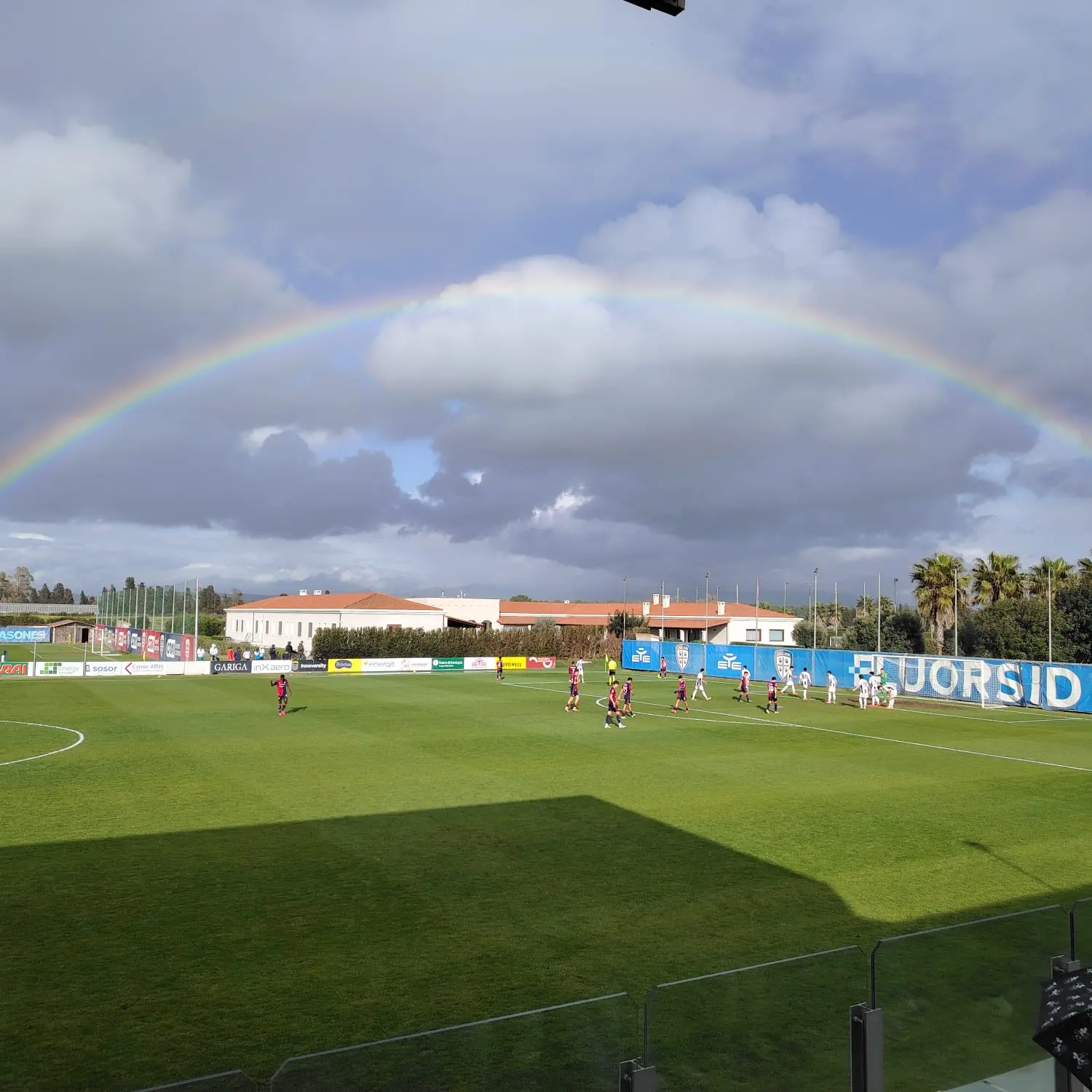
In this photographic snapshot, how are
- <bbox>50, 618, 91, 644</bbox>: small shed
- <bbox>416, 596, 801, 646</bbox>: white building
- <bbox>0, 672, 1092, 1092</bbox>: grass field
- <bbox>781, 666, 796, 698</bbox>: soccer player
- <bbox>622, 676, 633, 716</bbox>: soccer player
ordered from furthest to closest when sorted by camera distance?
<bbox>50, 618, 91, 644</bbox>: small shed
<bbox>416, 596, 801, 646</bbox>: white building
<bbox>781, 666, 796, 698</bbox>: soccer player
<bbox>622, 676, 633, 716</bbox>: soccer player
<bbox>0, 672, 1092, 1092</bbox>: grass field

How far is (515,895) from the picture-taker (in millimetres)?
13688

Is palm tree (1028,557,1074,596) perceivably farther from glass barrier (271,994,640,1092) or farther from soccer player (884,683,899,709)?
glass barrier (271,994,640,1092)

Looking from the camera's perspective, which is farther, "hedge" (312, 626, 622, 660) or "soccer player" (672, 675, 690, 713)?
"hedge" (312, 626, 622, 660)

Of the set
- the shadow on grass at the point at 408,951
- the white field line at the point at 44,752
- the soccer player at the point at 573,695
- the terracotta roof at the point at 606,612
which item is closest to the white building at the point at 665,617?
the terracotta roof at the point at 606,612

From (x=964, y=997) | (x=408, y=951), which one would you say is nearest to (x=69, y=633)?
(x=408, y=951)

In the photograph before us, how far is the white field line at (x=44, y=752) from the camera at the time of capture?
2577cm

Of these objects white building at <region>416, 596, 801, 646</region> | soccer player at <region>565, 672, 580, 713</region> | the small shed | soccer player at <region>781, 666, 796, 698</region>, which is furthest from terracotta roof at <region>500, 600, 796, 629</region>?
soccer player at <region>565, 672, 580, 713</region>

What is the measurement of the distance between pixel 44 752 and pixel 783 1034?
88.1 feet

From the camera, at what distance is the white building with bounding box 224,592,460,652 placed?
96125 mm

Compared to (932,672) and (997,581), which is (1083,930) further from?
(997,581)

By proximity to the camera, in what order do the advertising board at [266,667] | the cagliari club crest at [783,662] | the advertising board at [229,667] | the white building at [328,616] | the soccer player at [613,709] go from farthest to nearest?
the white building at [328,616] < the advertising board at [266,667] < the advertising board at [229,667] < the cagliari club crest at [783,662] < the soccer player at [613,709]

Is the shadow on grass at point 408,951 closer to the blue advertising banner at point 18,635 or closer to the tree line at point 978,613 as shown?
the tree line at point 978,613

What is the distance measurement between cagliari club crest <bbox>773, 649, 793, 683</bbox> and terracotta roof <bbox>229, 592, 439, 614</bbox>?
161 ft

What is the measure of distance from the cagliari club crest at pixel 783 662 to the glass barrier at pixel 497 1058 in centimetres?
5084
